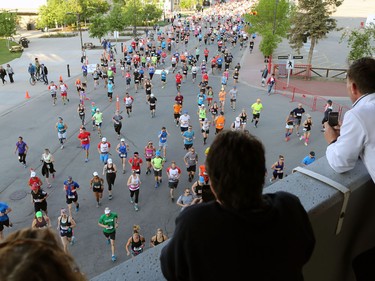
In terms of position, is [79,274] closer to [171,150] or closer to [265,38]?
[171,150]

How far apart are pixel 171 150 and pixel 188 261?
16.0 m

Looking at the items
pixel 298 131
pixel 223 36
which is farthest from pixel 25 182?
pixel 223 36

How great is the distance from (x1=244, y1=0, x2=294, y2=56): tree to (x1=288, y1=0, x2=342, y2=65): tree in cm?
278

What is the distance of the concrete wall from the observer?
2182 mm

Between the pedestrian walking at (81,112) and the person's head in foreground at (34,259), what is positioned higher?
the person's head in foreground at (34,259)

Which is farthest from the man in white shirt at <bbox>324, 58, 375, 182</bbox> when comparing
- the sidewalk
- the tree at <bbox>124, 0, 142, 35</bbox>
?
the tree at <bbox>124, 0, 142, 35</bbox>

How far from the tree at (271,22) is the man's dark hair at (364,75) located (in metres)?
32.2

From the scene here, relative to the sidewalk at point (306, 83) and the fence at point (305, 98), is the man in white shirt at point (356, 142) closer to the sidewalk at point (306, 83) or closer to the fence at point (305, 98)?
the fence at point (305, 98)

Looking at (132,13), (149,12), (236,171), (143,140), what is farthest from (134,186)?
(149,12)

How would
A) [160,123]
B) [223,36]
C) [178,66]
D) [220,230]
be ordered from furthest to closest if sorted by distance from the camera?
[223,36] → [178,66] → [160,123] → [220,230]

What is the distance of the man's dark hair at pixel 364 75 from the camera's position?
2.66 metres

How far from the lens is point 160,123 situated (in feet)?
69.2

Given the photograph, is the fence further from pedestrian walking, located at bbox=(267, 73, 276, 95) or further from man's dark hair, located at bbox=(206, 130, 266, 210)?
man's dark hair, located at bbox=(206, 130, 266, 210)

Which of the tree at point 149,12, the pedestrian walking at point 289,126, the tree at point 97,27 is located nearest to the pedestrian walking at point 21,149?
the pedestrian walking at point 289,126
